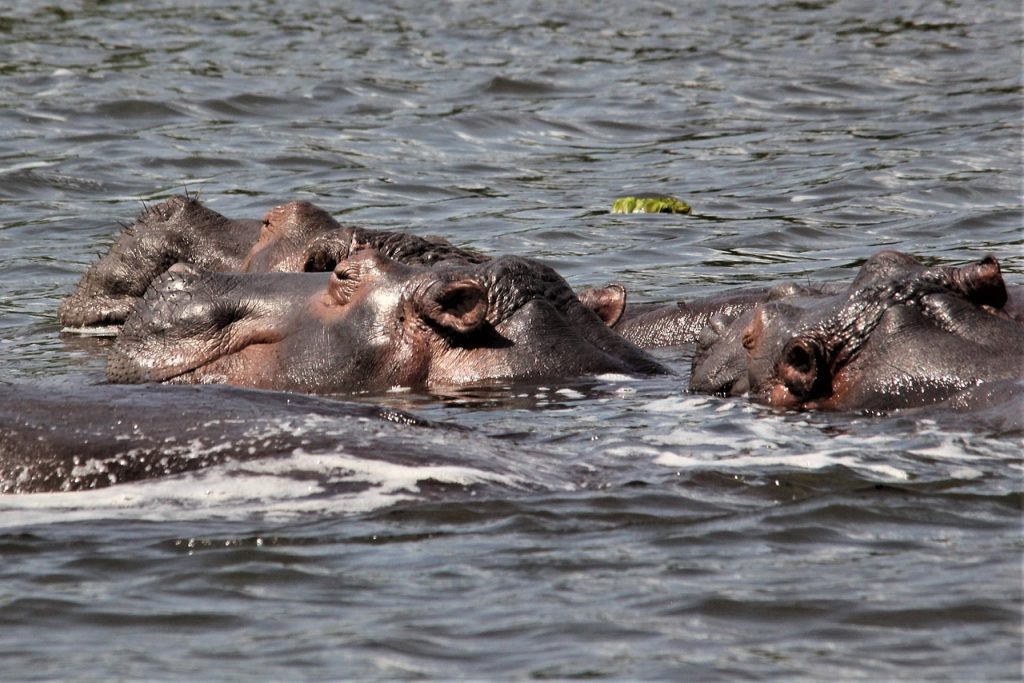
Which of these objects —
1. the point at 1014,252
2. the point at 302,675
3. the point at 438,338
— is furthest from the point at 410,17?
the point at 302,675

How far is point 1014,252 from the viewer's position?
1183 centimetres

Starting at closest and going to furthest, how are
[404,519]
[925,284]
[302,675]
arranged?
1. [302,675]
2. [404,519]
3. [925,284]

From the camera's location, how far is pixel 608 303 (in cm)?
891

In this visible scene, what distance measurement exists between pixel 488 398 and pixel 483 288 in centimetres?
48

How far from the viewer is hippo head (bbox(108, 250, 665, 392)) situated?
306 inches

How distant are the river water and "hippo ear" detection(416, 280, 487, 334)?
336 millimetres

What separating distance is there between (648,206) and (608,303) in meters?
5.24

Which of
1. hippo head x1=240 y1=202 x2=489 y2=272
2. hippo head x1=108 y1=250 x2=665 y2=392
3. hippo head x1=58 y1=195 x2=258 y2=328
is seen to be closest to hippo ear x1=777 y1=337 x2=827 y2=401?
hippo head x1=108 y1=250 x2=665 y2=392

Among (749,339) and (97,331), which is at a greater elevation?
(749,339)

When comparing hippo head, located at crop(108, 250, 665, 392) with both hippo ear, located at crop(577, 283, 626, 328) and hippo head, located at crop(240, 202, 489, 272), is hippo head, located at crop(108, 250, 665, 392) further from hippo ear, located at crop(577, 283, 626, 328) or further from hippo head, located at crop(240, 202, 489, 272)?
hippo ear, located at crop(577, 283, 626, 328)

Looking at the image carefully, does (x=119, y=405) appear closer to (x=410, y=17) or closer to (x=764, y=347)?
(x=764, y=347)

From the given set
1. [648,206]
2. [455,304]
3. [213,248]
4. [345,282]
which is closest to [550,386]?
[455,304]

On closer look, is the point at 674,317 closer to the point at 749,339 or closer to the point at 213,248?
the point at 749,339

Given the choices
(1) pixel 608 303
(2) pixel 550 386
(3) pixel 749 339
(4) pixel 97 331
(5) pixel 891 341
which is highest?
(5) pixel 891 341
